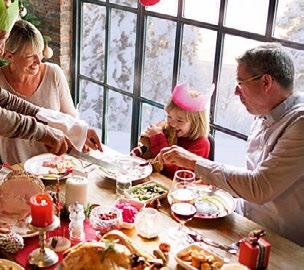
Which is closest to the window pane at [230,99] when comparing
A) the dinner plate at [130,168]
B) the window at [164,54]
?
the window at [164,54]

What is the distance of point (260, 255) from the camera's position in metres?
1.93

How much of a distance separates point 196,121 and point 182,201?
0.94 metres

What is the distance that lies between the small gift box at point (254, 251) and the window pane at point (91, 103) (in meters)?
2.73

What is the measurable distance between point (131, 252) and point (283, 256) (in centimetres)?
60

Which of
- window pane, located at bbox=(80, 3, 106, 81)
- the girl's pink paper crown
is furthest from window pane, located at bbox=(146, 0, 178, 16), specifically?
the girl's pink paper crown

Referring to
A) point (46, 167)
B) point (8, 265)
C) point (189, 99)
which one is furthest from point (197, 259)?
point (189, 99)

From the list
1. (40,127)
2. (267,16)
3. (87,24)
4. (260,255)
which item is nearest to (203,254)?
(260,255)

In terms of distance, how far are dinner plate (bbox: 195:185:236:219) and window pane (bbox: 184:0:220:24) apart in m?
1.29

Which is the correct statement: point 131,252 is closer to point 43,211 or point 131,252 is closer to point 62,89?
point 43,211

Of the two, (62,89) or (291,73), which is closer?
(291,73)

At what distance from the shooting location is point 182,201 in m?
2.06

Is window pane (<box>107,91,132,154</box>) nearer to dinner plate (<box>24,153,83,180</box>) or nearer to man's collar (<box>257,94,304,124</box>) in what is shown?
dinner plate (<box>24,153,83,180</box>)

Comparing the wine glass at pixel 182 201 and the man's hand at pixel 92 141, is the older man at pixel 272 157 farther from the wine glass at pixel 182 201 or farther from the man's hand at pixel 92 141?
the man's hand at pixel 92 141

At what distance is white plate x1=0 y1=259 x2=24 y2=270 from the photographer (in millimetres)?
1853
